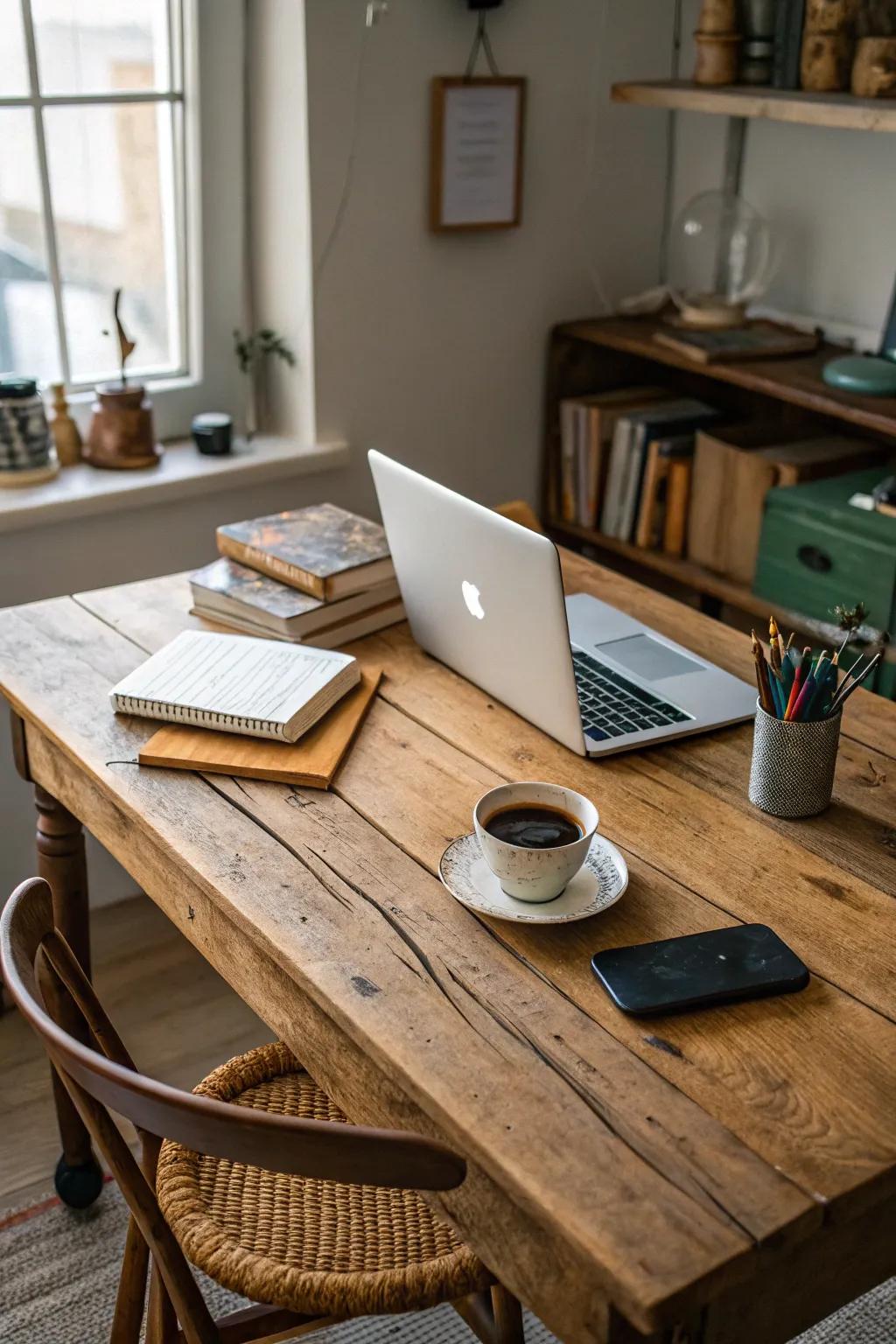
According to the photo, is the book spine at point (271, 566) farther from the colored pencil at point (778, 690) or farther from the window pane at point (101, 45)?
the window pane at point (101, 45)

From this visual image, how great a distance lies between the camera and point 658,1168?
0.96 meters

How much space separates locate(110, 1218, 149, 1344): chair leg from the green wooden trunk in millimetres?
1412

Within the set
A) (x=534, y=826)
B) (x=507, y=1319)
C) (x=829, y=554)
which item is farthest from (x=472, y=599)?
(x=829, y=554)

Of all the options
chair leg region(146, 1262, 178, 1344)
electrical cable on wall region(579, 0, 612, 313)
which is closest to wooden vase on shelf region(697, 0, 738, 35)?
electrical cable on wall region(579, 0, 612, 313)

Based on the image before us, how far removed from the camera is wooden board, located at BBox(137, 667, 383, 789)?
1471 millimetres

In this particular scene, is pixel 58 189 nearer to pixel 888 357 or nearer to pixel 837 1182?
pixel 888 357

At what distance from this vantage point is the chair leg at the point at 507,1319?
1422mm

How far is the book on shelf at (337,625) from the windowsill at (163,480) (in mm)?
524

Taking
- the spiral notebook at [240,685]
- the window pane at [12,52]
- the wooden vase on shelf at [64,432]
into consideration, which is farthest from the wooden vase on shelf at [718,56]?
the spiral notebook at [240,685]

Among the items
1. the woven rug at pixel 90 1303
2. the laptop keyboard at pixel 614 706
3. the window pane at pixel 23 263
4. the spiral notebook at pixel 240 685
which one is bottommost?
the woven rug at pixel 90 1303

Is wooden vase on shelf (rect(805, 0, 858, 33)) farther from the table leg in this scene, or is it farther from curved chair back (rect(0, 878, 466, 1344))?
curved chair back (rect(0, 878, 466, 1344))

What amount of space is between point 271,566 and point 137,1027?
94 cm

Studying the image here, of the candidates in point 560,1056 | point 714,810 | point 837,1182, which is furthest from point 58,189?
point 837,1182

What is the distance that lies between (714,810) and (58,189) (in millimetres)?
1646
